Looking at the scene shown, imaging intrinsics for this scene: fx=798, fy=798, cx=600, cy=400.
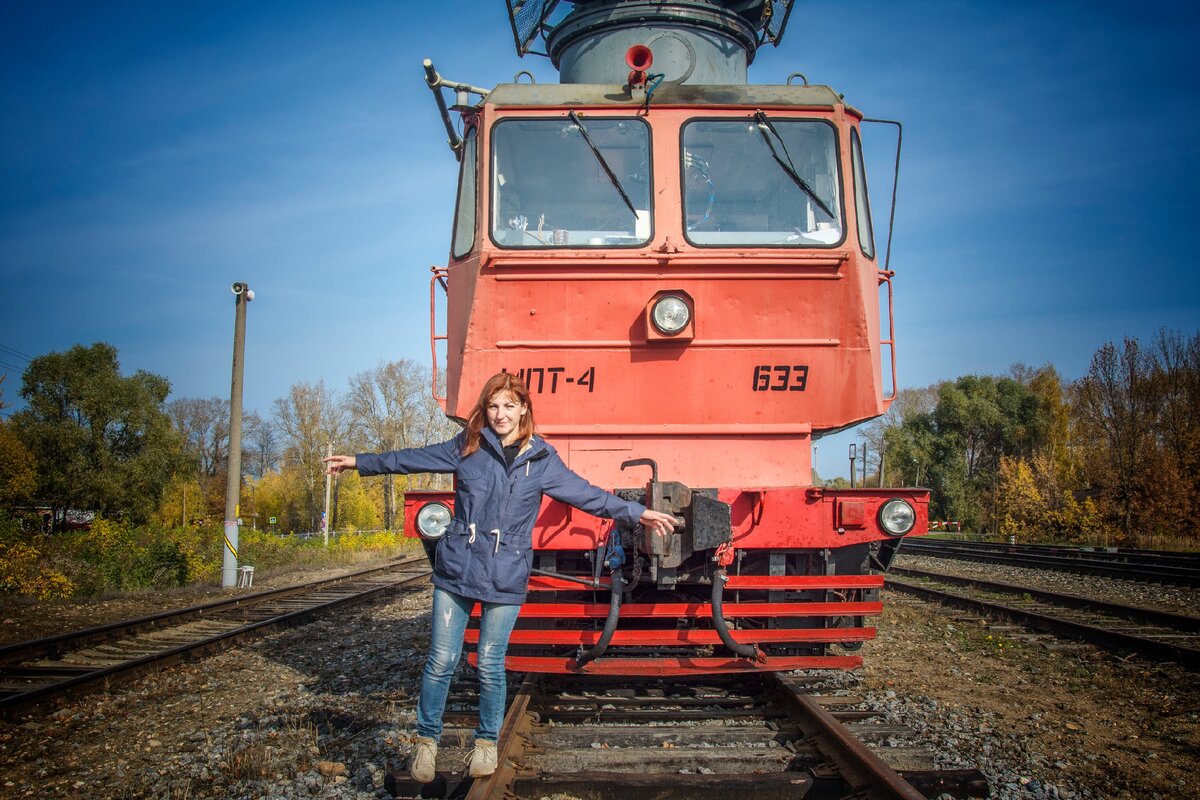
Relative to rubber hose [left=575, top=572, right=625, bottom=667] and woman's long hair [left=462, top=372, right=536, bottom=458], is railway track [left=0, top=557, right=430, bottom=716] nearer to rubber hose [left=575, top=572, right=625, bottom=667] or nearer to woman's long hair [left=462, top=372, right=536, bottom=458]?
rubber hose [left=575, top=572, right=625, bottom=667]

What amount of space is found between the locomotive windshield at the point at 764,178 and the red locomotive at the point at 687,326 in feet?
0.05

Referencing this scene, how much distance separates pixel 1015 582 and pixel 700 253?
11.8 metres

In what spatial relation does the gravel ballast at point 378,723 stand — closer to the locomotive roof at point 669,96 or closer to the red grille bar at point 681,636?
the red grille bar at point 681,636

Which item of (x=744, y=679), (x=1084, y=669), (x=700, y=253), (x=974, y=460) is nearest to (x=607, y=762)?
(x=744, y=679)

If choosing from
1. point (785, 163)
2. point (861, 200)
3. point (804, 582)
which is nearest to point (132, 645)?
point (804, 582)

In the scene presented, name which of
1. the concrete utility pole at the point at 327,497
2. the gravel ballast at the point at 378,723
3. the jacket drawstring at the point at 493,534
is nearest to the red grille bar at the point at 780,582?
the gravel ballast at the point at 378,723

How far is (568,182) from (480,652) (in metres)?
3.09

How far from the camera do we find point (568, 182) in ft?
17.1

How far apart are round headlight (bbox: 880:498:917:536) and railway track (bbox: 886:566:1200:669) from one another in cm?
381

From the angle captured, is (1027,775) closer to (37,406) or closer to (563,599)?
(563,599)

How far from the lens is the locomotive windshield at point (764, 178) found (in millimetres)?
5180

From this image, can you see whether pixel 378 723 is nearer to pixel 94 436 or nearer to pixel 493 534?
pixel 493 534

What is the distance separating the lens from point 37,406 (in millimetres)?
38750

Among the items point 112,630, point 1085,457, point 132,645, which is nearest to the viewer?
point 132,645
